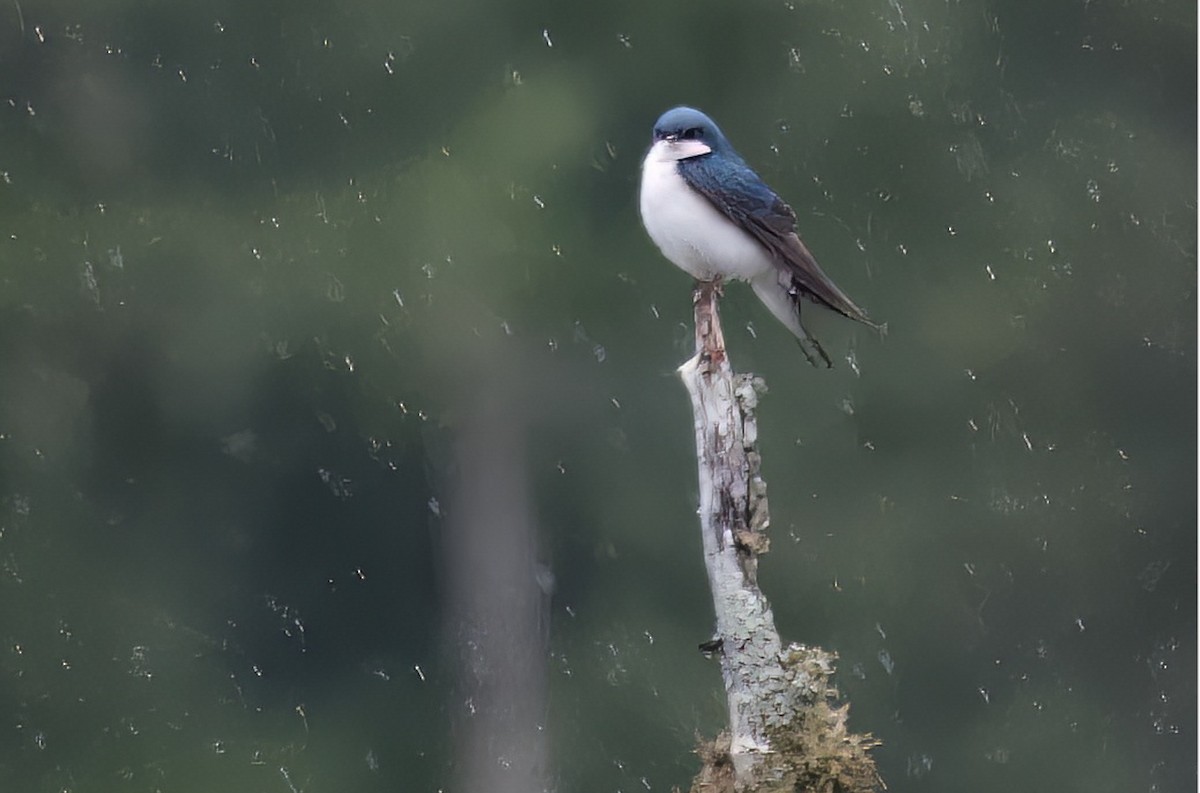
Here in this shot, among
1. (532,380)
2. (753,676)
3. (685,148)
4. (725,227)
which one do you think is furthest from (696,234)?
(532,380)

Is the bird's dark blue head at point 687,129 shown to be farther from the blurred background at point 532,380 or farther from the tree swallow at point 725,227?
the blurred background at point 532,380

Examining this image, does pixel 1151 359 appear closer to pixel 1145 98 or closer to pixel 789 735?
pixel 1145 98

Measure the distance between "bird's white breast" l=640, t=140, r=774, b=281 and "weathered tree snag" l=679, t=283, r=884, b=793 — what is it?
96cm

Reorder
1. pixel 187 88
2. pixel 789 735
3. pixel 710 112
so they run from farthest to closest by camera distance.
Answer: pixel 187 88 → pixel 710 112 → pixel 789 735

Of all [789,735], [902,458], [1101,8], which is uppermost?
[1101,8]

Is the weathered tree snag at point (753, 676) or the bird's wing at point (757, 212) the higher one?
the bird's wing at point (757, 212)

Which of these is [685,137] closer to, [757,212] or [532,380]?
[757,212]

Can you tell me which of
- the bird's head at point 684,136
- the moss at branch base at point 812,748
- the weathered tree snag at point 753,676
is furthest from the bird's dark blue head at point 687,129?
the moss at branch base at point 812,748

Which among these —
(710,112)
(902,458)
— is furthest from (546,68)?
(902,458)

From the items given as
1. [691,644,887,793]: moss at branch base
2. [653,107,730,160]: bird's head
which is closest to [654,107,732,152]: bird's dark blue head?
[653,107,730,160]: bird's head

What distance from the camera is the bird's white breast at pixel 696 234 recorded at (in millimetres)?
5359

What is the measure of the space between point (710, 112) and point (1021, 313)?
207 centimetres

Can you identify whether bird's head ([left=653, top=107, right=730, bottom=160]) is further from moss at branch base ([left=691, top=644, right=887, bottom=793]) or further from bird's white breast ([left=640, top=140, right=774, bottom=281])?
moss at branch base ([left=691, top=644, right=887, bottom=793])

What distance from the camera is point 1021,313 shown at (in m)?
11.8
